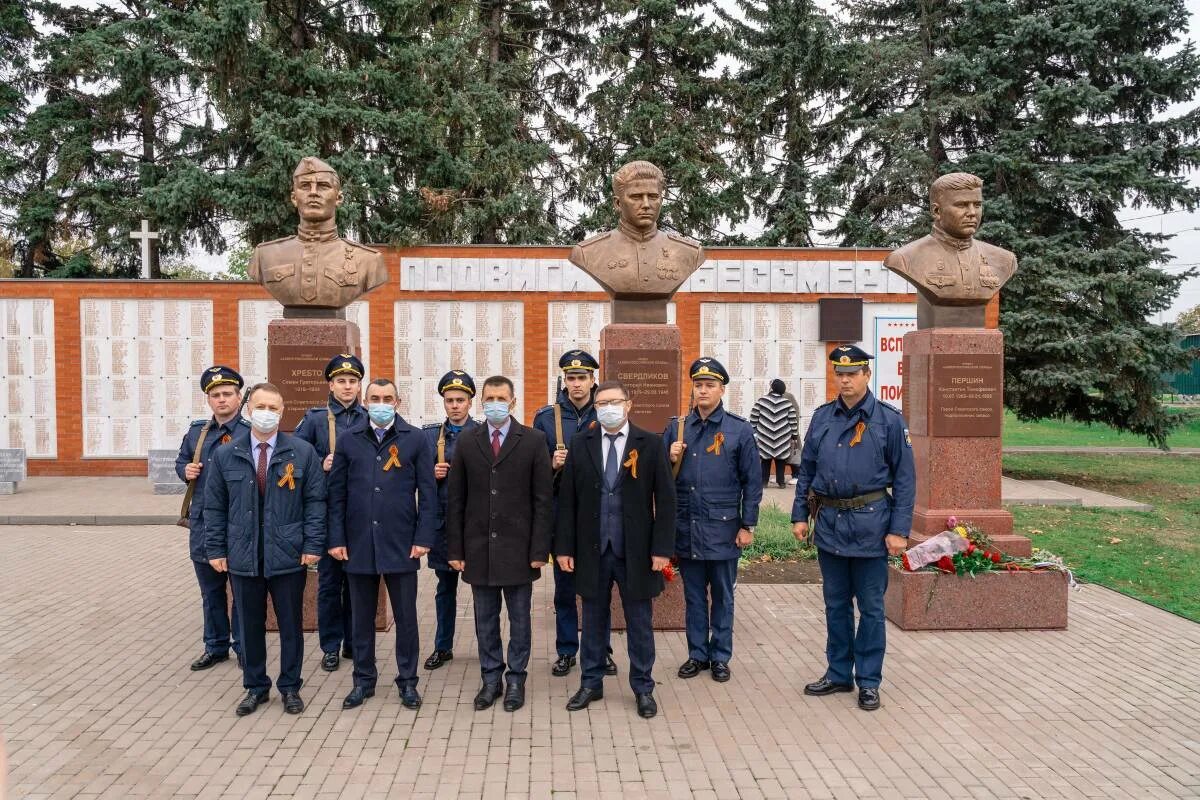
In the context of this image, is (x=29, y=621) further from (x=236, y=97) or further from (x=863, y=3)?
(x=863, y=3)

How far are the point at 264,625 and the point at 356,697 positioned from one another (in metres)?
0.64

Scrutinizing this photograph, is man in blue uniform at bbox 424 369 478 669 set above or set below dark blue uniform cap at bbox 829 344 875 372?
below

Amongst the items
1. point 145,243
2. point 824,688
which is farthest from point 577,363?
point 145,243

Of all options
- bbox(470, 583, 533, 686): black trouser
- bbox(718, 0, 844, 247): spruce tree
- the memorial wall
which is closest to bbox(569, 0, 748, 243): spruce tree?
bbox(718, 0, 844, 247): spruce tree

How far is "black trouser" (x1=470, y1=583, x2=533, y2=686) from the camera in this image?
4.55 meters

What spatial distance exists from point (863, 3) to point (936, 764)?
19941mm

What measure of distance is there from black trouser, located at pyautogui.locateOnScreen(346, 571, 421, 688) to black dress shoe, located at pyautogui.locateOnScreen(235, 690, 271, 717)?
19.7 inches

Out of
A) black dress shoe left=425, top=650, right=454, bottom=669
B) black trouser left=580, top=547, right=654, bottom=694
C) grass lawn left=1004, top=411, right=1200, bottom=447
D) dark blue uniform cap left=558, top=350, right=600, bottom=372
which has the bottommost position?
black dress shoe left=425, top=650, right=454, bottom=669

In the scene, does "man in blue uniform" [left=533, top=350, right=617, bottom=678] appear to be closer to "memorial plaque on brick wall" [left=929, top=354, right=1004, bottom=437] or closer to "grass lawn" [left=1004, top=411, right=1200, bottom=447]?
"memorial plaque on brick wall" [left=929, top=354, right=1004, bottom=437]

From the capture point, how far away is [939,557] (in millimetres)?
5984

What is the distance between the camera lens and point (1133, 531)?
384 inches

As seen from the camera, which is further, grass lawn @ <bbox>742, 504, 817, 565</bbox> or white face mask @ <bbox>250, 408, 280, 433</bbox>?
grass lawn @ <bbox>742, 504, 817, 565</bbox>

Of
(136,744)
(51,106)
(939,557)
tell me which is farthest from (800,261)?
(51,106)

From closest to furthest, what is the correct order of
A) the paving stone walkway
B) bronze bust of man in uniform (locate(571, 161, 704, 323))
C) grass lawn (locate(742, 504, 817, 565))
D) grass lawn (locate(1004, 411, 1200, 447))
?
the paving stone walkway < bronze bust of man in uniform (locate(571, 161, 704, 323)) < grass lawn (locate(742, 504, 817, 565)) < grass lawn (locate(1004, 411, 1200, 447))
